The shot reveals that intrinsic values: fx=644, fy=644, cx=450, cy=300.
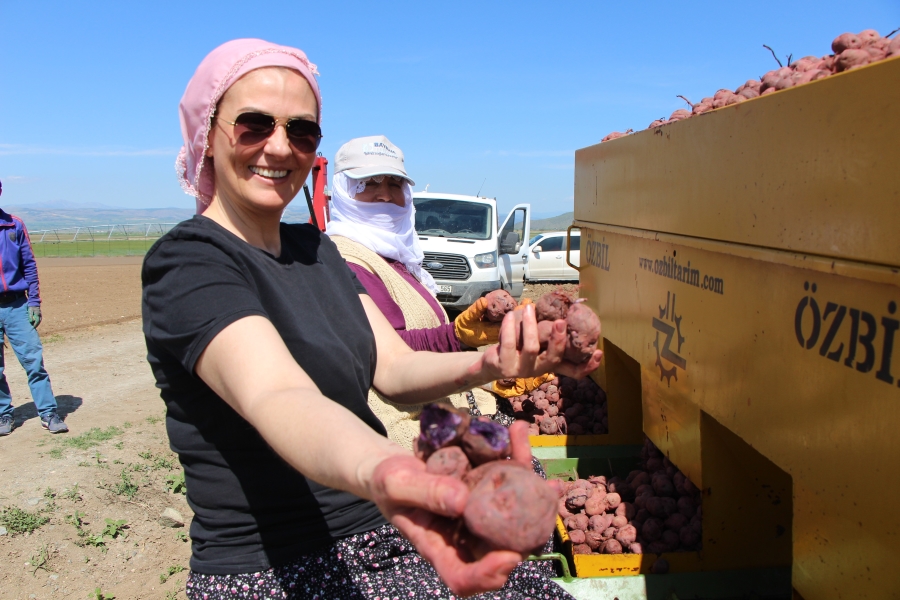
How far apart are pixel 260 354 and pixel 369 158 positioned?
192cm

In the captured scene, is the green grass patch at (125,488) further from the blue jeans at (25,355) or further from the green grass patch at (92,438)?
the blue jeans at (25,355)

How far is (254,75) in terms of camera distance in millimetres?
1658

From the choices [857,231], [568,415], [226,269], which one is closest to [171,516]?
[568,415]

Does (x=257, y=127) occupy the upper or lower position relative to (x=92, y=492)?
upper

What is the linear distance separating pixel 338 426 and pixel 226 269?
1.76 feet

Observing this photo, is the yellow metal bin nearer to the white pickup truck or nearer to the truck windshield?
the white pickup truck

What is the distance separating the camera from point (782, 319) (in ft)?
6.58

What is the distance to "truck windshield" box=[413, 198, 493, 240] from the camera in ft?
41.6

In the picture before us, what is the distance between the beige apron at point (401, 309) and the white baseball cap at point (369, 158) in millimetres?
346

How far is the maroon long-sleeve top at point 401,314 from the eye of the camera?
2.53m

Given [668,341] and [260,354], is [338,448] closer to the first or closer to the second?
[260,354]

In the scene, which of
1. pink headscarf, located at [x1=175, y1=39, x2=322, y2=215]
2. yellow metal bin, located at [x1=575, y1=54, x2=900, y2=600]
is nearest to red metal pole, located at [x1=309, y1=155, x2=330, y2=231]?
yellow metal bin, located at [x1=575, y1=54, x2=900, y2=600]

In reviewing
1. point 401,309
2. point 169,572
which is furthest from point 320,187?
point 401,309

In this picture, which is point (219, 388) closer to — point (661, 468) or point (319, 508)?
point (319, 508)
